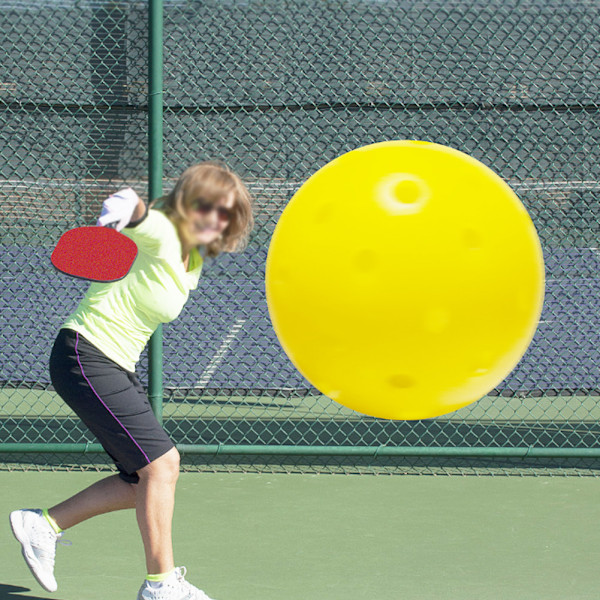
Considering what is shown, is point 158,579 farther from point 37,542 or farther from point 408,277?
point 408,277

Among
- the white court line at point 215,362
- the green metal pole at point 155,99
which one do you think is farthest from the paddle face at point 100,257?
the white court line at point 215,362

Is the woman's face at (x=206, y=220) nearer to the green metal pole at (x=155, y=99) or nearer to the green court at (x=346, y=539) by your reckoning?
the green court at (x=346, y=539)

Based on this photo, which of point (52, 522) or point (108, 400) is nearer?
point (108, 400)

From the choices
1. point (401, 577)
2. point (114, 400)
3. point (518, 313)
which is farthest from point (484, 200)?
point (401, 577)

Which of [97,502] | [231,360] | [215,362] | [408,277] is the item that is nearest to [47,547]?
[97,502]

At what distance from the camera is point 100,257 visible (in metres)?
2.86

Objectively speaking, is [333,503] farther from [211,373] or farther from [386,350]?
[211,373]

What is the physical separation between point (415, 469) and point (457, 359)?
2764 millimetres

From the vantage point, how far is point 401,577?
3.68 meters

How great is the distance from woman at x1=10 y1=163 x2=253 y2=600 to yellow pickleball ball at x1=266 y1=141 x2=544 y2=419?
0.30m

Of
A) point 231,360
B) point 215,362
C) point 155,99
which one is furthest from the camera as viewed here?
point 231,360

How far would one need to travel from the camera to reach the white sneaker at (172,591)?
10.5ft

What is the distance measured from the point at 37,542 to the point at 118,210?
4.52 ft

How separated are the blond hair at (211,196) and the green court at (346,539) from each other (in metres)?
1.33
